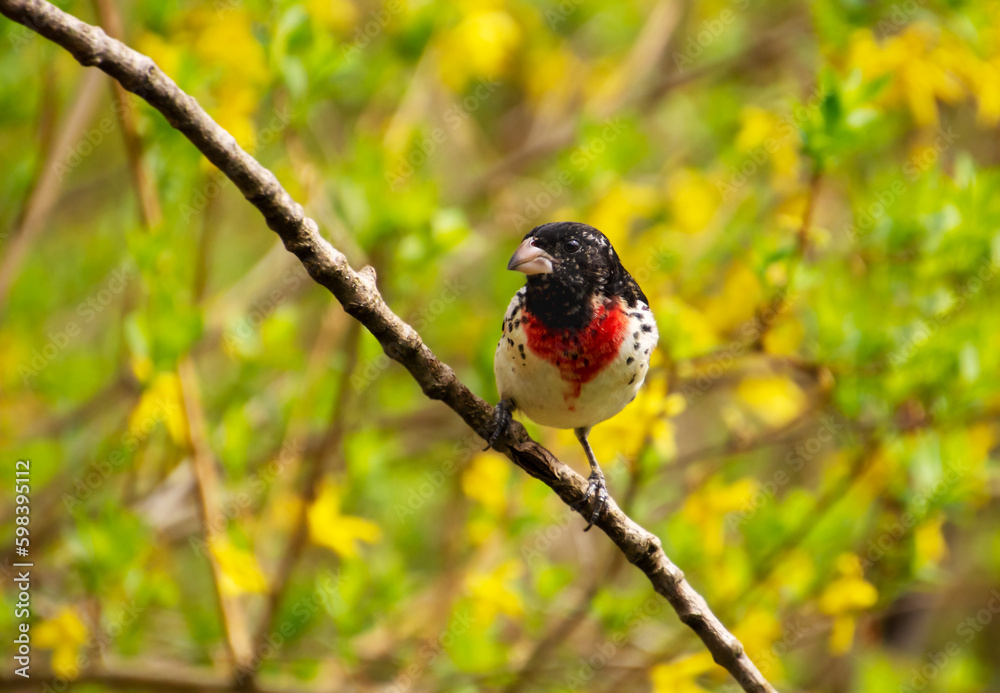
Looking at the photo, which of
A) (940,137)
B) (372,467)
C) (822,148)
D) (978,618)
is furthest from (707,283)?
(978,618)

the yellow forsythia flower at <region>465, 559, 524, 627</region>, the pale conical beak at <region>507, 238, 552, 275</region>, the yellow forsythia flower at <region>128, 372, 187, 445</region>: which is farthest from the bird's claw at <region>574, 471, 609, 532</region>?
the yellow forsythia flower at <region>128, 372, 187, 445</region>

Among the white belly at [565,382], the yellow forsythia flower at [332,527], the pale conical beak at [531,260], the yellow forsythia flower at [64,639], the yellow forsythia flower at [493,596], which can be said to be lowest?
the yellow forsythia flower at [64,639]

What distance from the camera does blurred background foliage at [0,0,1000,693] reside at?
286 centimetres

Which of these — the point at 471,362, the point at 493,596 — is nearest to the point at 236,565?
the point at 493,596

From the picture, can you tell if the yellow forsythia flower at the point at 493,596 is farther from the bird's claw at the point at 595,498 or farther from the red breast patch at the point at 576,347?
the red breast patch at the point at 576,347

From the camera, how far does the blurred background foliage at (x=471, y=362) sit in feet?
9.37

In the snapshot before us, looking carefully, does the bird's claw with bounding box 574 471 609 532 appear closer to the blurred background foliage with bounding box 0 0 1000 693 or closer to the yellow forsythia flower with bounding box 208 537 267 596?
the blurred background foliage with bounding box 0 0 1000 693

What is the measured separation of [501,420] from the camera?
6.68 feet

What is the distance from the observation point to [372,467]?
3084 mm

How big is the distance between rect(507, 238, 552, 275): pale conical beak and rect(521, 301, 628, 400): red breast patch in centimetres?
17

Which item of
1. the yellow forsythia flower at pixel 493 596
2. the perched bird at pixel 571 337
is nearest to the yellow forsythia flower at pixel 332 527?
the yellow forsythia flower at pixel 493 596

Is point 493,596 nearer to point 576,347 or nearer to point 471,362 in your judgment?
point 471,362

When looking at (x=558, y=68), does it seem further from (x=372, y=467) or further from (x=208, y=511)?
(x=208, y=511)

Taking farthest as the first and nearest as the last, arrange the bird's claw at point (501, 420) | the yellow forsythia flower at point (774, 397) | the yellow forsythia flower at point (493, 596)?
the yellow forsythia flower at point (774, 397)
the yellow forsythia flower at point (493, 596)
the bird's claw at point (501, 420)
